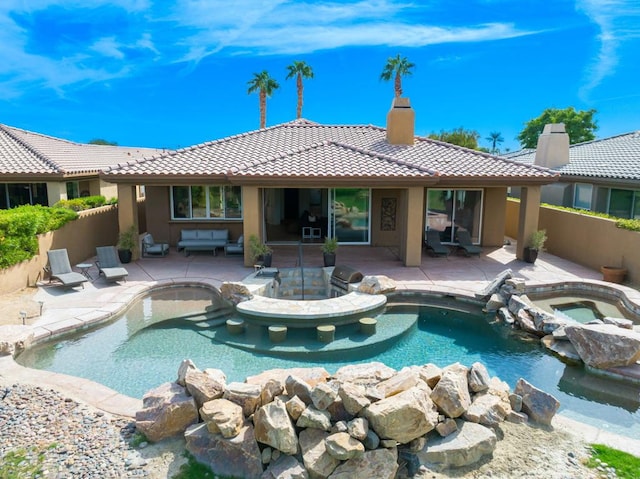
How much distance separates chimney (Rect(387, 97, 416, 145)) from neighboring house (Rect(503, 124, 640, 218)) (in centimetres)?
826

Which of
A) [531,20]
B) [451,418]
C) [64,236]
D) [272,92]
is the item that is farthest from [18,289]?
[272,92]

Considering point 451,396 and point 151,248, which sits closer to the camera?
point 451,396

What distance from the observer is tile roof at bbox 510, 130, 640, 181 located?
1886cm

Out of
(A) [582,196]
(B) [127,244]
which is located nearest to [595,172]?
(A) [582,196]

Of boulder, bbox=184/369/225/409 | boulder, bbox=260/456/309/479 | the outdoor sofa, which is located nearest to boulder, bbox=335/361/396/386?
boulder, bbox=260/456/309/479

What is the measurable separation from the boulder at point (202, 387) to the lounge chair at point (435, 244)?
39.9 feet

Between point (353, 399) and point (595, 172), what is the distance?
19.1m

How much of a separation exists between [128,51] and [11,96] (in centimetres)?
4183

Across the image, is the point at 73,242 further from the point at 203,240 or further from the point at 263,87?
the point at 263,87

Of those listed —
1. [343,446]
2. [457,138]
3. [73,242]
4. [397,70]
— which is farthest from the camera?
[457,138]

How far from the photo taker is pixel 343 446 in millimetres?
5578

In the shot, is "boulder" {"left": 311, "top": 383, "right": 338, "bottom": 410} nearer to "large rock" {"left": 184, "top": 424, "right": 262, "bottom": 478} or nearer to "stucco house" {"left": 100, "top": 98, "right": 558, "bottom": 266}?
"large rock" {"left": 184, "top": 424, "right": 262, "bottom": 478}

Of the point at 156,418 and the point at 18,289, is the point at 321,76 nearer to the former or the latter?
the point at 18,289

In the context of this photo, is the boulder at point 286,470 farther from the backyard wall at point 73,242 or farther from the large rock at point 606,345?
the backyard wall at point 73,242
